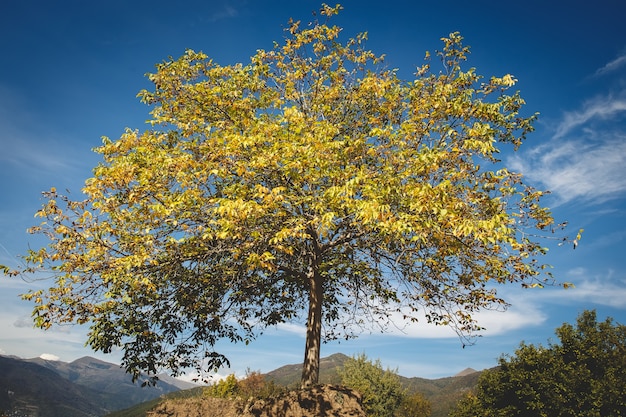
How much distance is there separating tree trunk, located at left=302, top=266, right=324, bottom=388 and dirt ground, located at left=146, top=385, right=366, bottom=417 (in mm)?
1452

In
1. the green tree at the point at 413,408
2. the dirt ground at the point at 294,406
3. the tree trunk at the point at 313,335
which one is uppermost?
the tree trunk at the point at 313,335

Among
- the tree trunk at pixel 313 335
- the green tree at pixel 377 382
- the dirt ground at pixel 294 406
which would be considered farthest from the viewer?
the green tree at pixel 377 382

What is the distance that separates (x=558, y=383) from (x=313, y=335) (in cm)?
2716

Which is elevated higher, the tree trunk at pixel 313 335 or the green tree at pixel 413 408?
the tree trunk at pixel 313 335

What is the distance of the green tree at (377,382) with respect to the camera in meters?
56.1

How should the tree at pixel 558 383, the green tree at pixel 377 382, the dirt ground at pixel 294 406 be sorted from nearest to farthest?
the dirt ground at pixel 294 406
the tree at pixel 558 383
the green tree at pixel 377 382

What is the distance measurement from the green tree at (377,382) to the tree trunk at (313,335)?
45.9m

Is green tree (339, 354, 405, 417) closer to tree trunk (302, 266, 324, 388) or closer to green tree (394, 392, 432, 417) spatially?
green tree (394, 392, 432, 417)

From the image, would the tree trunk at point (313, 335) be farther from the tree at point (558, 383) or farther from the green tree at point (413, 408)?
the green tree at point (413, 408)

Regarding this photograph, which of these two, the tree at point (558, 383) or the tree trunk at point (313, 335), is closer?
the tree trunk at point (313, 335)

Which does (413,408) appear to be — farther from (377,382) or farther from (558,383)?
(558,383)

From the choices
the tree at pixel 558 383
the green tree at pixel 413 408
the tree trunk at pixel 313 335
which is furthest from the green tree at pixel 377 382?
the tree trunk at pixel 313 335

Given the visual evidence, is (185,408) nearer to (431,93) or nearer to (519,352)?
(431,93)

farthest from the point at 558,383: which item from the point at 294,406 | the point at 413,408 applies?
the point at 413,408
